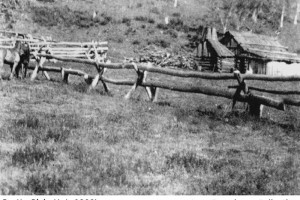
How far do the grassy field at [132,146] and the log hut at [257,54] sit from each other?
814 inches

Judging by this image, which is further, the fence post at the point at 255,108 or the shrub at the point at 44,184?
the fence post at the point at 255,108

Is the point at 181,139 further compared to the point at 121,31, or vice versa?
the point at 121,31

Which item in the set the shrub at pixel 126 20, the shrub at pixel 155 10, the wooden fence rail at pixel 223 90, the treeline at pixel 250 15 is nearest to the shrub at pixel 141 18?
the shrub at pixel 126 20

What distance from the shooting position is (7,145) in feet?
20.2

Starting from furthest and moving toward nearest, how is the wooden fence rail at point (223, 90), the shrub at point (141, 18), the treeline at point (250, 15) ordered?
the treeline at point (250, 15) < the shrub at point (141, 18) < the wooden fence rail at point (223, 90)

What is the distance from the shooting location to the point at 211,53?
3475 centimetres

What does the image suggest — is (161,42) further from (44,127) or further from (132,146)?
(132,146)

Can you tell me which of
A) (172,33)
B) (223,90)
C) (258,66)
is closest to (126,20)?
(172,33)

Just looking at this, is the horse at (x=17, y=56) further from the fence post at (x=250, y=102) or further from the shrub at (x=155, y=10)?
the shrub at (x=155, y=10)

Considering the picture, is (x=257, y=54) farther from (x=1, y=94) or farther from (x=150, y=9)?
(x=1, y=94)

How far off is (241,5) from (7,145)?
166 ft

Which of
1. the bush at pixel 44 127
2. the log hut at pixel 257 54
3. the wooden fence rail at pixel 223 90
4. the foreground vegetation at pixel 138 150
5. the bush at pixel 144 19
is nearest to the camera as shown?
the foreground vegetation at pixel 138 150

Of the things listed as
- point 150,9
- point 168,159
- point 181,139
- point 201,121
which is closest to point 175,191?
point 168,159

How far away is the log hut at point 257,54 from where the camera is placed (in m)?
33.2
